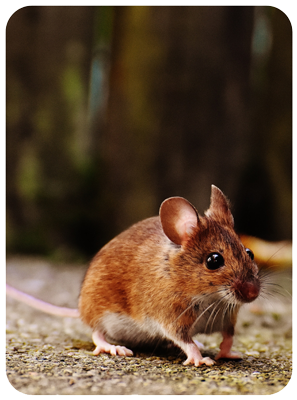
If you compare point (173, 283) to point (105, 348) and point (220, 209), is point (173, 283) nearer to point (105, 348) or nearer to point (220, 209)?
point (220, 209)

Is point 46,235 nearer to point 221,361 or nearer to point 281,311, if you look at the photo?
point 281,311

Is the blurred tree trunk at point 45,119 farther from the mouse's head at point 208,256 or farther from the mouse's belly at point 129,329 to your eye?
the mouse's belly at point 129,329

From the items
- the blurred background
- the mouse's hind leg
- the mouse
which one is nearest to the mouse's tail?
the mouse

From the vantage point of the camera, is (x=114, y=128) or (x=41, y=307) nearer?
(x=41, y=307)

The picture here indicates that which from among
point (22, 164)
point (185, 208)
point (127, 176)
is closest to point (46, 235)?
point (22, 164)

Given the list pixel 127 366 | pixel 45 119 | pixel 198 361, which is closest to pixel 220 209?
pixel 198 361

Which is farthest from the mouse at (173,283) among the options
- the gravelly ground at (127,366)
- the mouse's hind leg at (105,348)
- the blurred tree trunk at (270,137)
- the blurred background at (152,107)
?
the blurred tree trunk at (270,137)
